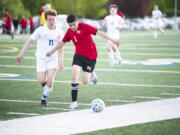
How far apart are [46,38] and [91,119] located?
2.49 metres

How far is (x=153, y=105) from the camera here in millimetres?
8688

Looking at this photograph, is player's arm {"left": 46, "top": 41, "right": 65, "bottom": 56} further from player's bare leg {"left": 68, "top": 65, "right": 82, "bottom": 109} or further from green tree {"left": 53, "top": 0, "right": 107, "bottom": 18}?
green tree {"left": 53, "top": 0, "right": 107, "bottom": 18}

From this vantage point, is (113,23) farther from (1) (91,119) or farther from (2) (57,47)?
(1) (91,119)

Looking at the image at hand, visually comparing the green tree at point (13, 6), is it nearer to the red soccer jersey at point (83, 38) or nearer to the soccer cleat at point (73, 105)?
the red soccer jersey at point (83, 38)

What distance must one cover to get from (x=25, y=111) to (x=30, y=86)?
3.26m

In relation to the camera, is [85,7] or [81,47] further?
[85,7]

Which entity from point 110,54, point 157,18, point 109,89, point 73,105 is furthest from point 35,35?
point 157,18

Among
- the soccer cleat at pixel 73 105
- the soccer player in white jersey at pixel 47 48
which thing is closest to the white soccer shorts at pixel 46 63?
the soccer player in white jersey at pixel 47 48

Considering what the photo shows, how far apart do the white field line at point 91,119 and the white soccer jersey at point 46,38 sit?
67.9 inches

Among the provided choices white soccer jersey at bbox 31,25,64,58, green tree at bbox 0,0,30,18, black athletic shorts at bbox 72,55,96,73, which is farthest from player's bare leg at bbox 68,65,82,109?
green tree at bbox 0,0,30,18

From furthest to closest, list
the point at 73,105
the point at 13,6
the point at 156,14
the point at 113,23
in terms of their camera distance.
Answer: the point at 13,6 → the point at 156,14 → the point at 113,23 → the point at 73,105

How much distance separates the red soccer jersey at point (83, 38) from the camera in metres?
8.80

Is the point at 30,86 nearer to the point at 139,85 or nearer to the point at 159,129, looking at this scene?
the point at 139,85

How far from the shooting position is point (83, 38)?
8875mm
